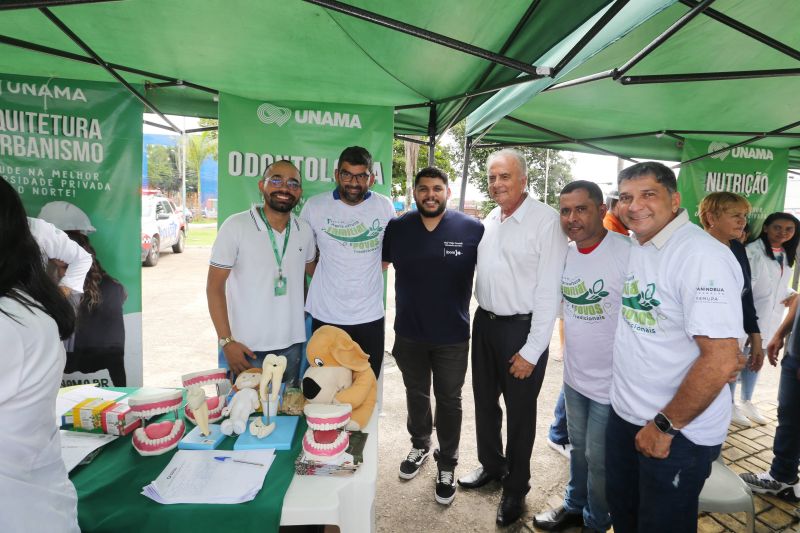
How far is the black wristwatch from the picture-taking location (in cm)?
154

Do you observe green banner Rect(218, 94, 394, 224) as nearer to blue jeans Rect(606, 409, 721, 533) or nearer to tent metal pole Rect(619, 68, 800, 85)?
tent metal pole Rect(619, 68, 800, 85)

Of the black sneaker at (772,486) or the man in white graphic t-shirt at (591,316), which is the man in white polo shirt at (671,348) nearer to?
the man in white graphic t-shirt at (591,316)

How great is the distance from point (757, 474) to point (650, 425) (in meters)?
2.20

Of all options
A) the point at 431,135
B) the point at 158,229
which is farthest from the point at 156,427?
the point at 158,229

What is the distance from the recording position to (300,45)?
8.15ft

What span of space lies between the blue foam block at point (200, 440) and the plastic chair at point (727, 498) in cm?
205

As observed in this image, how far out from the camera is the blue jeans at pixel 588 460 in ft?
6.99

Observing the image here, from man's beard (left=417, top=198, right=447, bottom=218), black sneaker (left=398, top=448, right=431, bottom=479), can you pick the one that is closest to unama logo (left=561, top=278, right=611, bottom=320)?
man's beard (left=417, top=198, right=447, bottom=218)

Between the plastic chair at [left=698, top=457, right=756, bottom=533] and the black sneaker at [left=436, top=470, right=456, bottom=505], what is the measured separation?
1326mm

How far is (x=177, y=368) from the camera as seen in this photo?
4.72m

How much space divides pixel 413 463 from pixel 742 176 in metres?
5.06

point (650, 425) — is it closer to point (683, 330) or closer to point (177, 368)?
point (683, 330)

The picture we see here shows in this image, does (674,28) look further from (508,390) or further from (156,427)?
(156,427)

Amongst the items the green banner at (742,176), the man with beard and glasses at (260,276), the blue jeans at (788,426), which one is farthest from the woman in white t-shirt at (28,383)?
the green banner at (742,176)
